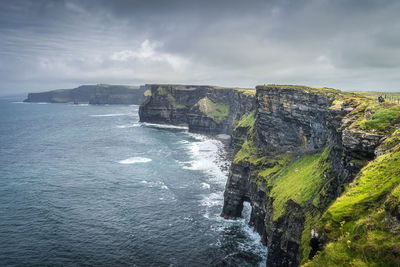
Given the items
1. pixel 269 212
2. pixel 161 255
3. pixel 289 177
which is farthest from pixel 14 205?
pixel 289 177

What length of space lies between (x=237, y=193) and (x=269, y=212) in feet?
58.9

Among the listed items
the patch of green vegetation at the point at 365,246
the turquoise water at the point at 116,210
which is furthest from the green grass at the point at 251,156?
the patch of green vegetation at the point at 365,246

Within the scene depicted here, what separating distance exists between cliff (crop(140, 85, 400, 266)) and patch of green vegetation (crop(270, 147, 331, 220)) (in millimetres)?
210

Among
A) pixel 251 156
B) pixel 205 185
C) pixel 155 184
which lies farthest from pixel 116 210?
pixel 251 156

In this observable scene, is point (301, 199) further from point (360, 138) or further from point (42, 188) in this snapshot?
point (42, 188)

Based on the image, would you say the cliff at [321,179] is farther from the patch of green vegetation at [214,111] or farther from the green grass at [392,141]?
the patch of green vegetation at [214,111]

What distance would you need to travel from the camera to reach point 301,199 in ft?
142

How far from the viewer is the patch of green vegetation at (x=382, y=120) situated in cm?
2883

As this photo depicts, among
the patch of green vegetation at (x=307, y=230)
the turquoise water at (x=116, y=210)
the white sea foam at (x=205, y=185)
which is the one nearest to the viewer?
the patch of green vegetation at (x=307, y=230)

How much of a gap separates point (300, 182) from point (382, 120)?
21376mm

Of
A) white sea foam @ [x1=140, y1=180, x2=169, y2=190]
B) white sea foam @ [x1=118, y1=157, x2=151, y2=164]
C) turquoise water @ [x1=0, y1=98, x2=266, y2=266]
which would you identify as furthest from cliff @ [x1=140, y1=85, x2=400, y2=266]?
white sea foam @ [x1=118, y1=157, x2=151, y2=164]

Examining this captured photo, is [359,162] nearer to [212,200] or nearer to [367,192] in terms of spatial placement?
[367,192]

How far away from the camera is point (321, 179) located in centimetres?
4269

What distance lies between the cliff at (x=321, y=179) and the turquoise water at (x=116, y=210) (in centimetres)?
1030
